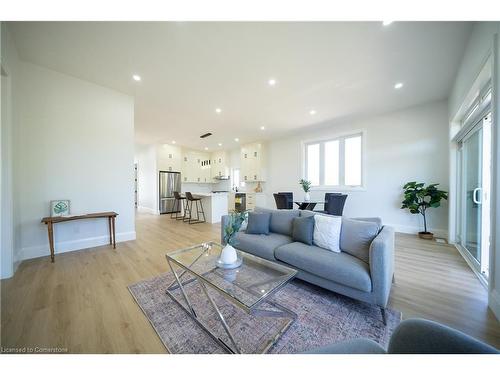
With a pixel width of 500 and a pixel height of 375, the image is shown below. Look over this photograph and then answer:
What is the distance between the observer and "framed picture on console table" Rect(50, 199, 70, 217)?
2902mm

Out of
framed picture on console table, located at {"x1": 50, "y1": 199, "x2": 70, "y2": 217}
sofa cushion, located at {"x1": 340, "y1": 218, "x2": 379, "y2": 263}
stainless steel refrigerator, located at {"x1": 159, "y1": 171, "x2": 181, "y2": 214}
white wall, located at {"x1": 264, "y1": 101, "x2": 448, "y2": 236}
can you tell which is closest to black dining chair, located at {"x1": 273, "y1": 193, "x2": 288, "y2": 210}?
white wall, located at {"x1": 264, "y1": 101, "x2": 448, "y2": 236}

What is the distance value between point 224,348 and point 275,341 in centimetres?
36

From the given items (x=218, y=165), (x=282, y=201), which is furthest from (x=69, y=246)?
(x=218, y=165)

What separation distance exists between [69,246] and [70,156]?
5.03ft

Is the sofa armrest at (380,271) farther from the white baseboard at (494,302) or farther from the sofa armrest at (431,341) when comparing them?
the white baseboard at (494,302)

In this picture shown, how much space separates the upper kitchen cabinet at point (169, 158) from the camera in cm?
754

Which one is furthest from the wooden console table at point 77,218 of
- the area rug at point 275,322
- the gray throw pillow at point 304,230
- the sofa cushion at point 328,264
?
the gray throw pillow at point 304,230

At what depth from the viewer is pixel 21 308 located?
168 centimetres

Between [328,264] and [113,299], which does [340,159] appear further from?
[113,299]

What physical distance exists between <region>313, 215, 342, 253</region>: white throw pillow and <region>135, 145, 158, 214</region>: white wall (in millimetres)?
7014

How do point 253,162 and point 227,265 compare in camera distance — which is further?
point 253,162

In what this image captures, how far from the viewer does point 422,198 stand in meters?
3.96

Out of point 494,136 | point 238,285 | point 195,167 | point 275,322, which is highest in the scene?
point 195,167

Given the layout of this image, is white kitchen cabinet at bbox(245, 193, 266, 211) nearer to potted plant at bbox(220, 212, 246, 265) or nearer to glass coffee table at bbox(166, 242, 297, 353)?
glass coffee table at bbox(166, 242, 297, 353)
